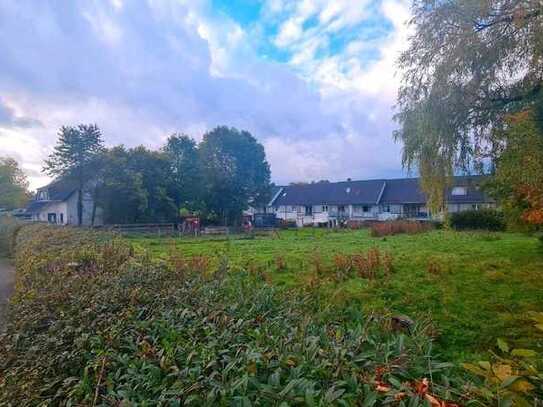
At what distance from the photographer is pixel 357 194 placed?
1802 inches

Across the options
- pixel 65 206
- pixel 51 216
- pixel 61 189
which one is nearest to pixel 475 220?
pixel 65 206

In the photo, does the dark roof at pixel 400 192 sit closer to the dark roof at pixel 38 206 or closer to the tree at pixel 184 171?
the tree at pixel 184 171

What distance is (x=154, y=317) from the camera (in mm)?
2936

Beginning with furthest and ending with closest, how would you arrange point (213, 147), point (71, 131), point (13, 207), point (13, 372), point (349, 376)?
Answer: 1. point (13, 207)
2. point (213, 147)
3. point (71, 131)
4. point (13, 372)
5. point (349, 376)

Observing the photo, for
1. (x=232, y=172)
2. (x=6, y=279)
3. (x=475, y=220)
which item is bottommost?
(x=6, y=279)

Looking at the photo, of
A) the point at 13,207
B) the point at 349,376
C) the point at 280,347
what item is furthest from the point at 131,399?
the point at 13,207

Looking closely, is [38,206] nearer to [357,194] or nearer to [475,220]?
[357,194]

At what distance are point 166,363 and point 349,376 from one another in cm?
101

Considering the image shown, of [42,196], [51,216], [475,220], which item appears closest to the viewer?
[475,220]

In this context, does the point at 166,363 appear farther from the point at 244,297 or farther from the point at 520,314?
the point at 520,314

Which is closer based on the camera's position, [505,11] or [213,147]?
[505,11]

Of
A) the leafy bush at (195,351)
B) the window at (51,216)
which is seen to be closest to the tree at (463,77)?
the leafy bush at (195,351)

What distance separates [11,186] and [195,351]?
217 feet

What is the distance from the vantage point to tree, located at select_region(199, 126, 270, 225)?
3844cm
